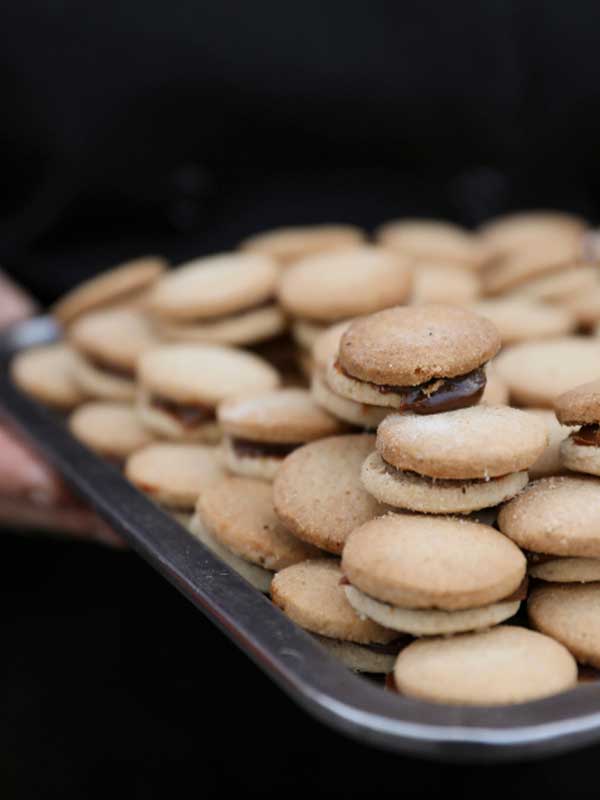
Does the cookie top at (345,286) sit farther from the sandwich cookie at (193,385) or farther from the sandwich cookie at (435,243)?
the sandwich cookie at (435,243)

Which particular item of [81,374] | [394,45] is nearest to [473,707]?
[81,374]

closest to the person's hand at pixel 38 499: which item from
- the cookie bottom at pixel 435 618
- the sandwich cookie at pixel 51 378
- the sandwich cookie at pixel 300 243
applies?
the sandwich cookie at pixel 51 378

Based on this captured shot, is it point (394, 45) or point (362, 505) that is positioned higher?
point (394, 45)

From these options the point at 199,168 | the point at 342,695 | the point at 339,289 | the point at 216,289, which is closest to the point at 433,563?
the point at 342,695

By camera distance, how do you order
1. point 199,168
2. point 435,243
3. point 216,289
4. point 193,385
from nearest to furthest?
point 193,385
point 216,289
point 435,243
point 199,168

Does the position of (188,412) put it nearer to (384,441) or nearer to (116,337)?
(116,337)

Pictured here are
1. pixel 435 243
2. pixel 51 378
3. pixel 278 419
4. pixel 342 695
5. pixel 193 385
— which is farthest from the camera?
pixel 435 243

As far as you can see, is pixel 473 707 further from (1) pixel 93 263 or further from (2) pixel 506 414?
(1) pixel 93 263
